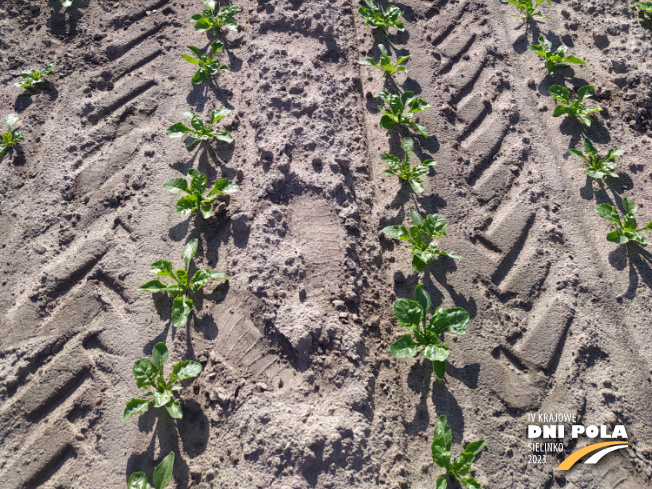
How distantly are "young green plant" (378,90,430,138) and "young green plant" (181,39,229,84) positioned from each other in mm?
1118

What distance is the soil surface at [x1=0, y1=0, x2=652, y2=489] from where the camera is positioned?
1986mm

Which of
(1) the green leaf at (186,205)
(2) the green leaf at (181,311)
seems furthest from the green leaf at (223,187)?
(2) the green leaf at (181,311)

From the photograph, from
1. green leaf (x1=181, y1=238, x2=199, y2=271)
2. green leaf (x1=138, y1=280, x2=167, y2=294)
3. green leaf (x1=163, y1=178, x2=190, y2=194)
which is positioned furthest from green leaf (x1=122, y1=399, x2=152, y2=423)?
green leaf (x1=163, y1=178, x2=190, y2=194)

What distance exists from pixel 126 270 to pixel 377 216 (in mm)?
1400

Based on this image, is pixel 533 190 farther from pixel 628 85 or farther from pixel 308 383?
pixel 308 383

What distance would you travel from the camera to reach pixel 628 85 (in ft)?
9.75

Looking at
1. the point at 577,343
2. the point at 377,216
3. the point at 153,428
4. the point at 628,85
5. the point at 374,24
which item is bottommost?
the point at 153,428

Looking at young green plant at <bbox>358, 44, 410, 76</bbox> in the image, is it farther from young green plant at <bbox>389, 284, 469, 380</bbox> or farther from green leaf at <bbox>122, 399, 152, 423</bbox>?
green leaf at <bbox>122, 399, 152, 423</bbox>

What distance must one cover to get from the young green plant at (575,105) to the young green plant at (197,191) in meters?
2.09

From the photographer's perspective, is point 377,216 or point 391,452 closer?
point 391,452

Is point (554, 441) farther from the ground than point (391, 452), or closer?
farther from the ground

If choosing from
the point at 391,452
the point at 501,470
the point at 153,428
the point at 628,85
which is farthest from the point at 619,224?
the point at 153,428

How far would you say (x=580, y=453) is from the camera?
77.8 inches

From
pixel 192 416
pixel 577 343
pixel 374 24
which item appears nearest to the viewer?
pixel 192 416
